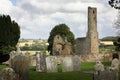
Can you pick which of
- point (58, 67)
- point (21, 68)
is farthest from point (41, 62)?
point (21, 68)

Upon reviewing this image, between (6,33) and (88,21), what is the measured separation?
28.3m

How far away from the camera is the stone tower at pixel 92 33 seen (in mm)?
68875

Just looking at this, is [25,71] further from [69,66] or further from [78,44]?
[78,44]

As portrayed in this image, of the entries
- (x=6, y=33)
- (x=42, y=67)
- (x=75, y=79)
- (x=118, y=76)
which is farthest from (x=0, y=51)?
(x=118, y=76)

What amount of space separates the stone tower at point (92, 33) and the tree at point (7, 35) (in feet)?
79.9

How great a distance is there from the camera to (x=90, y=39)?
6881cm

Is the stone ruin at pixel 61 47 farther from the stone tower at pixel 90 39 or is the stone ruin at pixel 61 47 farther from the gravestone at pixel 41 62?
the stone tower at pixel 90 39

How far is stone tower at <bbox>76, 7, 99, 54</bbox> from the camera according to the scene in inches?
2712

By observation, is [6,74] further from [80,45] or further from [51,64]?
[80,45]

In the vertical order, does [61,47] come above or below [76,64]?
above

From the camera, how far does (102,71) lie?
58.9ft

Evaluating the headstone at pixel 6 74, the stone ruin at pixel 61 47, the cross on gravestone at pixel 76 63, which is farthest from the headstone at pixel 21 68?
the stone ruin at pixel 61 47

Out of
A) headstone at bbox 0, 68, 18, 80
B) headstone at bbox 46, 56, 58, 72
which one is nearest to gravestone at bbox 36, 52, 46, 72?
headstone at bbox 46, 56, 58, 72

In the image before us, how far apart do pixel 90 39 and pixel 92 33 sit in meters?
1.21
